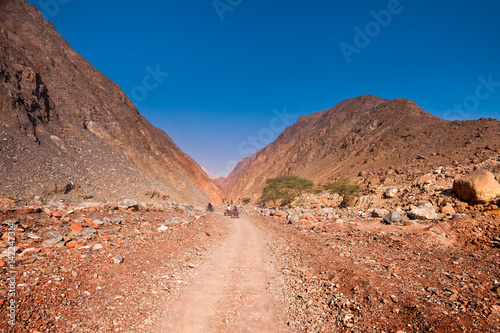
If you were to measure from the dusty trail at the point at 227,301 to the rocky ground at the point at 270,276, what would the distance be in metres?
0.08

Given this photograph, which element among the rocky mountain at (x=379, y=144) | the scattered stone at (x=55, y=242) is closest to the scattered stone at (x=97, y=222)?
the scattered stone at (x=55, y=242)

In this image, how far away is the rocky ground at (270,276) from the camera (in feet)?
15.4

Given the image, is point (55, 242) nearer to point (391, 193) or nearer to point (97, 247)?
point (97, 247)

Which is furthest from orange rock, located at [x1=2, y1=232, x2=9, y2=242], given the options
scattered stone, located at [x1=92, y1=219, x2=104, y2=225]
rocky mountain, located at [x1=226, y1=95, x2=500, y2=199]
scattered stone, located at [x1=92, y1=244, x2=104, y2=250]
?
rocky mountain, located at [x1=226, y1=95, x2=500, y2=199]

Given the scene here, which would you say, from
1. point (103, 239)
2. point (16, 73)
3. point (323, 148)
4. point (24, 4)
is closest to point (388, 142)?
point (323, 148)

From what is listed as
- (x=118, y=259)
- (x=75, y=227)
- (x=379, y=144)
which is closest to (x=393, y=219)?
(x=118, y=259)

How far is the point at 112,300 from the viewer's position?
5.39 meters

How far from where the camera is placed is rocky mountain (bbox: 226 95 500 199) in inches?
1806

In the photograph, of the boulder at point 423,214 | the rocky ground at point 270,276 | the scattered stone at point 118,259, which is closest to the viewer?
the rocky ground at point 270,276

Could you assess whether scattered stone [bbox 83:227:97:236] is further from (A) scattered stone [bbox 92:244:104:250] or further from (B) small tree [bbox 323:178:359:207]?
(B) small tree [bbox 323:178:359:207]

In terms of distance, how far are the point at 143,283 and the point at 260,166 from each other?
13308cm

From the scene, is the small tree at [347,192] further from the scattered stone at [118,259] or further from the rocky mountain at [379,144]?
the scattered stone at [118,259]

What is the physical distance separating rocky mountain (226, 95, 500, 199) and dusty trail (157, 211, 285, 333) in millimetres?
46406

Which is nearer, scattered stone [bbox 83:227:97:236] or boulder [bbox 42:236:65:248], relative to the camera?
boulder [bbox 42:236:65:248]
